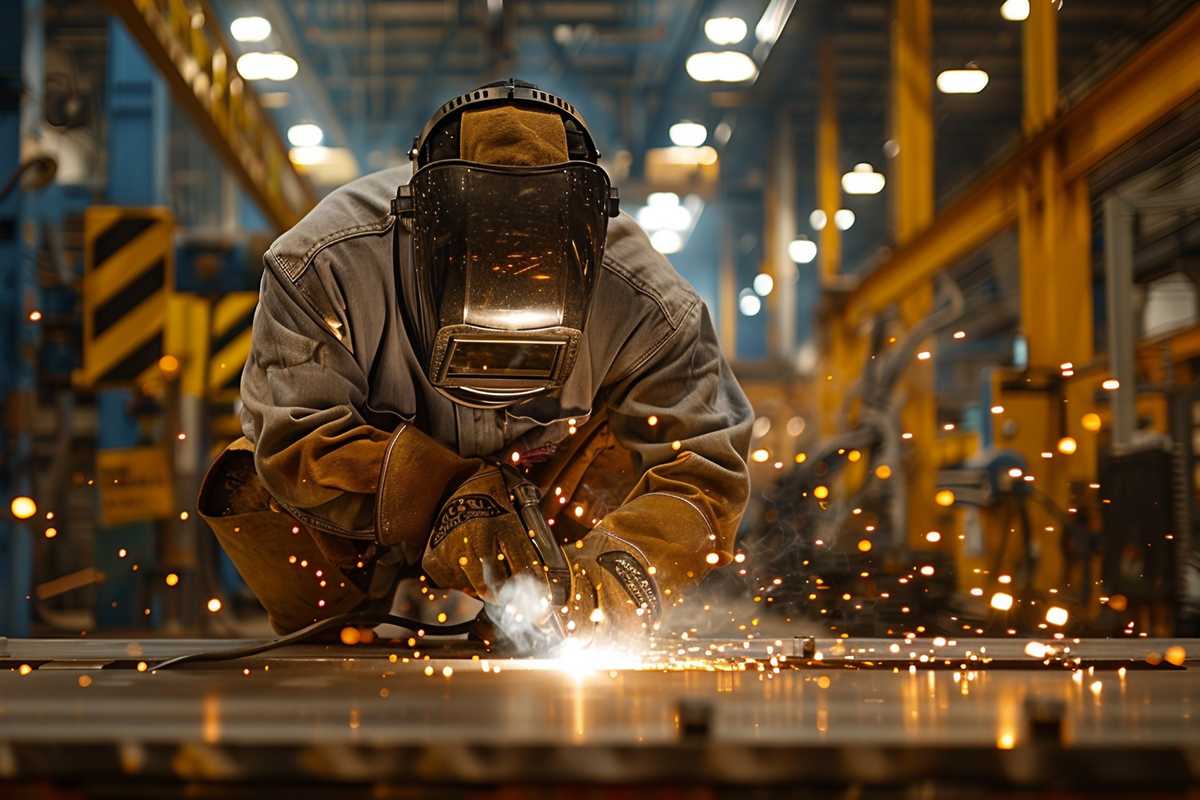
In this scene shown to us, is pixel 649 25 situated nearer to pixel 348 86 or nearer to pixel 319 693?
pixel 348 86

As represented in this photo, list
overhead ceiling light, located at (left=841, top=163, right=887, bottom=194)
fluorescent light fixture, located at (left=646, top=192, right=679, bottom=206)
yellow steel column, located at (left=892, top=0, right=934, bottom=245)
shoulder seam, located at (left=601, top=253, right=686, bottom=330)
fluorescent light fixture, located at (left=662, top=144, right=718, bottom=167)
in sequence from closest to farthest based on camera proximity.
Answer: shoulder seam, located at (left=601, top=253, right=686, bottom=330) < yellow steel column, located at (left=892, top=0, right=934, bottom=245) < fluorescent light fixture, located at (left=646, top=192, right=679, bottom=206) < fluorescent light fixture, located at (left=662, top=144, right=718, bottom=167) < overhead ceiling light, located at (left=841, top=163, right=887, bottom=194)

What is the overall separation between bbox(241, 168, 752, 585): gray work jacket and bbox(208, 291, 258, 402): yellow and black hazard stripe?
334cm

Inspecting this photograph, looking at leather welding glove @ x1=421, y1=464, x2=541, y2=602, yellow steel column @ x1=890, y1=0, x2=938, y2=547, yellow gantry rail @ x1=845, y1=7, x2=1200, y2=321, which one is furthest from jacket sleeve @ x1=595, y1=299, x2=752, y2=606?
yellow steel column @ x1=890, y1=0, x2=938, y2=547

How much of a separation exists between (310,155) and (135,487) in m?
3.73

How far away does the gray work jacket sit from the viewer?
1.67 m

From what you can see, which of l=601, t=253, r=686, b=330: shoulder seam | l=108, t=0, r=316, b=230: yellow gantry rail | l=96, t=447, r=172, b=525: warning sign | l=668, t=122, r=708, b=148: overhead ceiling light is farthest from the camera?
l=668, t=122, r=708, b=148: overhead ceiling light

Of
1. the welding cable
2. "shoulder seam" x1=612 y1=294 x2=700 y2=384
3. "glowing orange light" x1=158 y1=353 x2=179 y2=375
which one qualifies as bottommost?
the welding cable

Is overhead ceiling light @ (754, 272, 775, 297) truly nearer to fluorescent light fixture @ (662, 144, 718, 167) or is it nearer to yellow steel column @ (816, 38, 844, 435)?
yellow steel column @ (816, 38, 844, 435)

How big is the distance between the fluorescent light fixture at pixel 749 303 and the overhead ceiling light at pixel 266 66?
11.8m

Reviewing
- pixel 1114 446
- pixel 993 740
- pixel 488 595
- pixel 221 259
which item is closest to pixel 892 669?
pixel 488 595

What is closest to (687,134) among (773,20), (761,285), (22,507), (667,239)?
(773,20)

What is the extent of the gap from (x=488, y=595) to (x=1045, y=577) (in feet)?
12.8

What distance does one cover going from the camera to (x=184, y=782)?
2.93 ft

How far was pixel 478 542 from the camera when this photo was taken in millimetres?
1617
